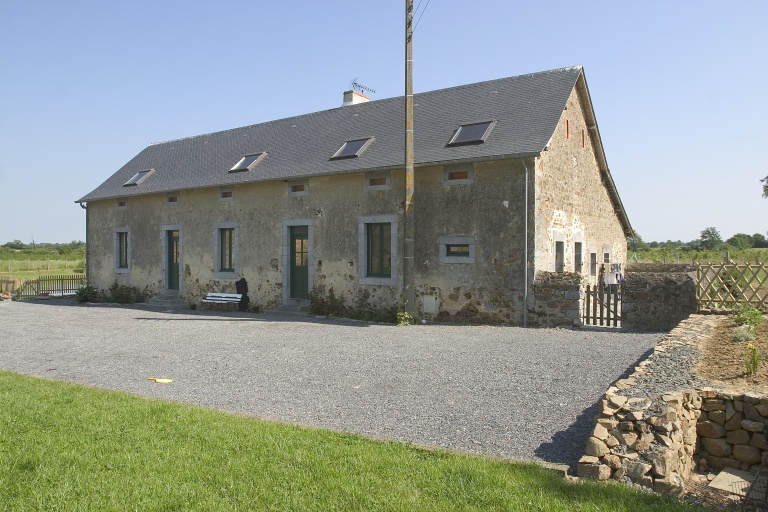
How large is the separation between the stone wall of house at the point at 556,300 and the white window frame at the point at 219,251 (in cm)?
906

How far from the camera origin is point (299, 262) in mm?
16375

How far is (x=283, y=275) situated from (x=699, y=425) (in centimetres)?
1250

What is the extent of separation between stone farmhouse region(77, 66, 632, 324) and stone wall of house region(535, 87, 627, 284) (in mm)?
62

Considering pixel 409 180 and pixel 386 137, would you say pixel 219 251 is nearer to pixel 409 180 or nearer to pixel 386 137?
pixel 386 137

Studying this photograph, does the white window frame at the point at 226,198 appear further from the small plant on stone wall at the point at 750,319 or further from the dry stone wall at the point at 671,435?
the dry stone wall at the point at 671,435

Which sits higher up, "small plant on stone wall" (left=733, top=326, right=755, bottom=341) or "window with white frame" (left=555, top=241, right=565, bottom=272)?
"window with white frame" (left=555, top=241, right=565, bottom=272)

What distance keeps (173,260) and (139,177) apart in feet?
13.9

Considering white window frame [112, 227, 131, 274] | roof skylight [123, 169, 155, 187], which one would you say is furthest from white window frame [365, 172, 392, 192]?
roof skylight [123, 169, 155, 187]

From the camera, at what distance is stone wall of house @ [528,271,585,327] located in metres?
12.0

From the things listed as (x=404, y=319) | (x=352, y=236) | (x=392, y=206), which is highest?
(x=392, y=206)

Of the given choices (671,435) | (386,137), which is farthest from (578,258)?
(671,435)

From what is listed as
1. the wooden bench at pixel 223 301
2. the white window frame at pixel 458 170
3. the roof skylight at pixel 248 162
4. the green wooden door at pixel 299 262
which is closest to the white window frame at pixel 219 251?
the wooden bench at pixel 223 301

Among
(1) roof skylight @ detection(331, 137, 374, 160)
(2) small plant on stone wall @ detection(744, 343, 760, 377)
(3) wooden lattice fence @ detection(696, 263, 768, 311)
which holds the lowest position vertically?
(2) small plant on stone wall @ detection(744, 343, 760, 377)

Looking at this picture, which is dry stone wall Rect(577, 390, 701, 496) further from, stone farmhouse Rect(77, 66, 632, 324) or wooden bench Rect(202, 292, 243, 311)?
wooden bench Rect(202, 292, 243, 311)
